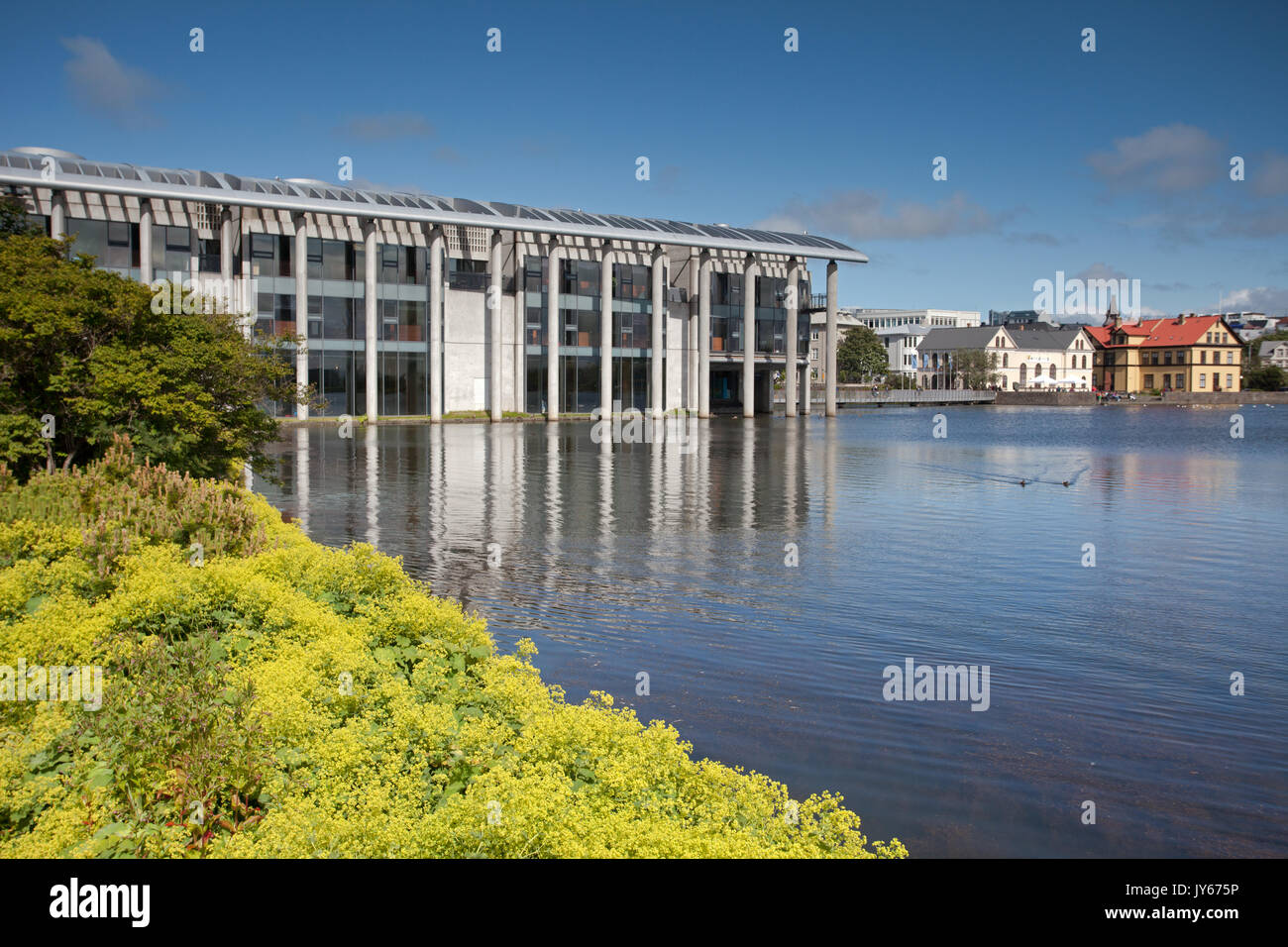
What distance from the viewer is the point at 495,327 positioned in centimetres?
7150

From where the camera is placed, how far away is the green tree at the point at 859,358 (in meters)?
173

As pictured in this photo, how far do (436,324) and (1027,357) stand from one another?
141 m

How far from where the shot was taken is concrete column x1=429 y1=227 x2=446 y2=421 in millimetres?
67312

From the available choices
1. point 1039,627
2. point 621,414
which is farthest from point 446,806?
point 621,414

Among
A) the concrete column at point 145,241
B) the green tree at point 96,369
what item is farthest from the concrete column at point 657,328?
the green tree at point 96,369

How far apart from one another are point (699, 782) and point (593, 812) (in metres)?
0.76

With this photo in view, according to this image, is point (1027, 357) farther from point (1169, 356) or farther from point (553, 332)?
point (553, 332)

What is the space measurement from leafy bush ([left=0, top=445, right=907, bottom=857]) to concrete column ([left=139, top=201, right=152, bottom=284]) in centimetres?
5510

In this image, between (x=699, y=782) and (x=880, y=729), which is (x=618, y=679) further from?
(x=699, y=782)

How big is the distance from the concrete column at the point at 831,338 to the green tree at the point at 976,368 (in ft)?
272

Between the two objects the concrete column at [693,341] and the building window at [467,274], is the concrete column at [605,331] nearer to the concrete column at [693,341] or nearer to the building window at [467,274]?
the concrete column at [693,341]

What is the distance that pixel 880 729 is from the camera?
9.55 meters

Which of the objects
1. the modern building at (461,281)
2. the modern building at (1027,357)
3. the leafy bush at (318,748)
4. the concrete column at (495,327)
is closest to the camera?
the leafy bush at (318,748)

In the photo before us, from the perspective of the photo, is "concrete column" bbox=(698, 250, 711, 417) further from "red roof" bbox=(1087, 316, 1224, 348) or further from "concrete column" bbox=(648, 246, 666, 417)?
"red roof" bbox=(1087, 316, 1224, 348)
